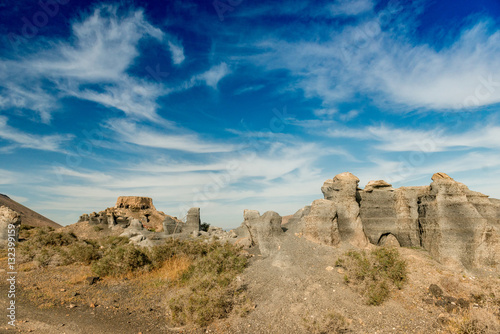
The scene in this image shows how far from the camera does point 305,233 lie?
12859mm

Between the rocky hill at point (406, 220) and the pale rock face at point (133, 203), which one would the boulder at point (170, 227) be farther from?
the pale rock face at point (133, 203)

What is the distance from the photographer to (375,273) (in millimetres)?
8719

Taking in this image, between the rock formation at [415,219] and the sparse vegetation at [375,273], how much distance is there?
2.92 m

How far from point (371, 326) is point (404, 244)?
25.4 feet

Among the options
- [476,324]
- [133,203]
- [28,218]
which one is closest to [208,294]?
[476,324]

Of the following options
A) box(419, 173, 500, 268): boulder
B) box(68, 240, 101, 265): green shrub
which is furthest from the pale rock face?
box(419, 173, 500, 268): boulder

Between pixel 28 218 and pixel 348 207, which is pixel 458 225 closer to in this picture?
pixel 348 207

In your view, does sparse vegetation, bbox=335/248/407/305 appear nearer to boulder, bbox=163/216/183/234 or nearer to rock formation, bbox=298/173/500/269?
rock formation, bbox=298/173/500/269

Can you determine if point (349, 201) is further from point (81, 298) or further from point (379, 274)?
point (81, 298)

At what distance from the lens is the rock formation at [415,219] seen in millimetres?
10711

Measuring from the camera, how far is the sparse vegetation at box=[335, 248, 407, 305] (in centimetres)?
795

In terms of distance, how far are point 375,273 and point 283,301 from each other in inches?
127

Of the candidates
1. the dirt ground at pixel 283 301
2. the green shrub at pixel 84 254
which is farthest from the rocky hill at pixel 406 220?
the green shrub at pixel 84 254

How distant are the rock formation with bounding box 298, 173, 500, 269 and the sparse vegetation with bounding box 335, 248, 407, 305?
2916 mm
